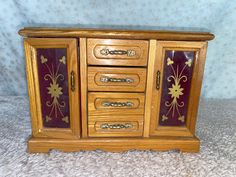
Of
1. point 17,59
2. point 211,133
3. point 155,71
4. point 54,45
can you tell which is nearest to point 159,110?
point 155,71

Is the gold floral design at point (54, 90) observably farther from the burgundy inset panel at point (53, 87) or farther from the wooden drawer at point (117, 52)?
the wooden drawer at point (117, 52)

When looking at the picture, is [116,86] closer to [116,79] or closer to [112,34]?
[116,79]

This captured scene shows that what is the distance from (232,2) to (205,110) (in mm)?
656

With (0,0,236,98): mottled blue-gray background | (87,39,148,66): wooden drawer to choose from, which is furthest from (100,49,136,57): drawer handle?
(0,0,236,98): mottled blue-gray background

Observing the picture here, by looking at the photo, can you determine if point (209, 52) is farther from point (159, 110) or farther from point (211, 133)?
point (159, 110)

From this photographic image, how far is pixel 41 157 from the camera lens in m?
1.15

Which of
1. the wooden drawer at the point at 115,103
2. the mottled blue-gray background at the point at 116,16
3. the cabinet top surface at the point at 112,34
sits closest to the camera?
the cabinet top surface at the point at 112,34

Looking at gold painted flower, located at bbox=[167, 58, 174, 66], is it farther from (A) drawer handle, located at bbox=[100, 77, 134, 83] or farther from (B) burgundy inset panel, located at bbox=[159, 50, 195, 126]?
(A) drawer handle, located at bbox=[100, 77, 134, 83]

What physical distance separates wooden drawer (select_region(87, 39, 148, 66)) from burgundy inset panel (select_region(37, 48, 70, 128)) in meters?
0.12

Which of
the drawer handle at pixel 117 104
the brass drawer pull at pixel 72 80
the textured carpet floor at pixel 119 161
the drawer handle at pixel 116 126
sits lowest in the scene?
the textured carpet floor at pixel 119 161

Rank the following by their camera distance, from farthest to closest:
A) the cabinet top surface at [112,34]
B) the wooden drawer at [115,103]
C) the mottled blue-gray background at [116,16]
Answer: the mottled blue-gray background at [116,16], the wooden drawer at [115,103], the cabinet top surface at [112,34]

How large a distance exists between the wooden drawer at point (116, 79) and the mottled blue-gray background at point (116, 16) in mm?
481

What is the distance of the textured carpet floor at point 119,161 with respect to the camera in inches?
41.9

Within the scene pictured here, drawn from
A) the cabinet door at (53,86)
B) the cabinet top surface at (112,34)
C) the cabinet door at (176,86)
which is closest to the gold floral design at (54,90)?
the cabinet door at (53,86)
